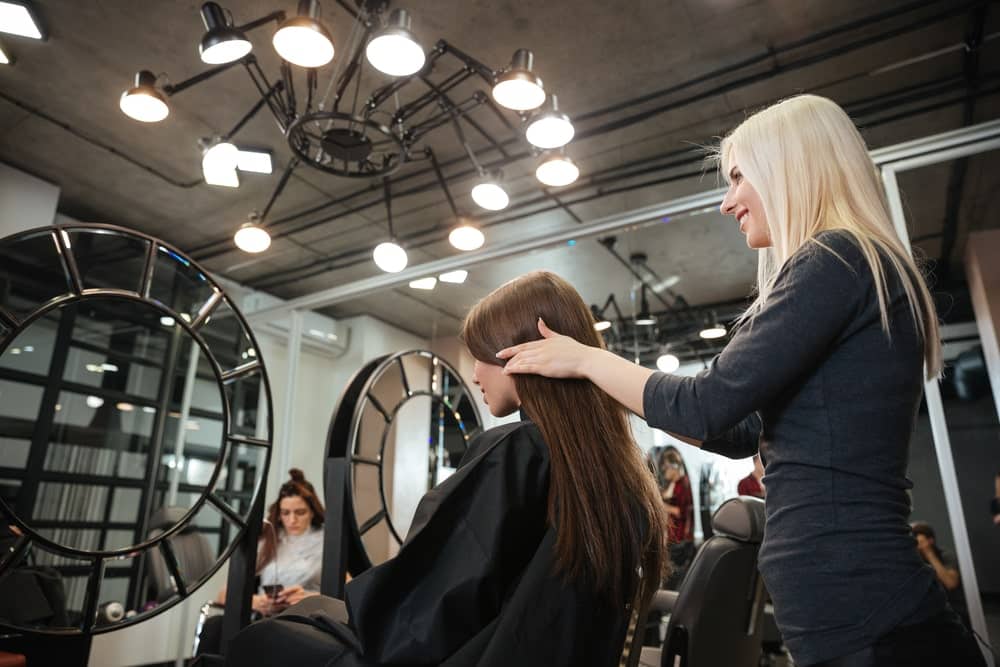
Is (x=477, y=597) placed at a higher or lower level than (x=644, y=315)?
lower

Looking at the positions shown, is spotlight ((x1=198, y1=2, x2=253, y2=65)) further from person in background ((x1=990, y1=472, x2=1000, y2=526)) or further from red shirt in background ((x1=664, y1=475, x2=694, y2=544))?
person in background ((x1=990, y1=472, x2=1000, y2=526))

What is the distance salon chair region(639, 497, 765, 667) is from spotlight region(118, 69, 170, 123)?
9.64 ft

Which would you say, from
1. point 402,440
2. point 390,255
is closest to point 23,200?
point 390,255

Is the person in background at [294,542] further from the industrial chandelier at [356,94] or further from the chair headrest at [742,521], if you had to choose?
the chair headrest at [742,521]

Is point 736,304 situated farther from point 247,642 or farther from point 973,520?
point 247,642

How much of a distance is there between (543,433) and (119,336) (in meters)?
4.99

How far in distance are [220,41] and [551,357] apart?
2200 mm

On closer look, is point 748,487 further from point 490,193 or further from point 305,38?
point 305,38

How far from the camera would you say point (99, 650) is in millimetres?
4562

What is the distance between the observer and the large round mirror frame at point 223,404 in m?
1.75

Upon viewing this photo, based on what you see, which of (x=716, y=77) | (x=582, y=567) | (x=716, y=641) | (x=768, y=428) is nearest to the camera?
(x=768, y=428)

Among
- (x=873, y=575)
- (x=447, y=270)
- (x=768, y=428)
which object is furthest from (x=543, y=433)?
(x=447, y=270)

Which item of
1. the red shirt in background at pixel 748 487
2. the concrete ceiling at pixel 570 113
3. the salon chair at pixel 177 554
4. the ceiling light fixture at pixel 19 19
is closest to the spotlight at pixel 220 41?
the concrete ceiling at pixel 570 113

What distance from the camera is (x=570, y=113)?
3957mm
